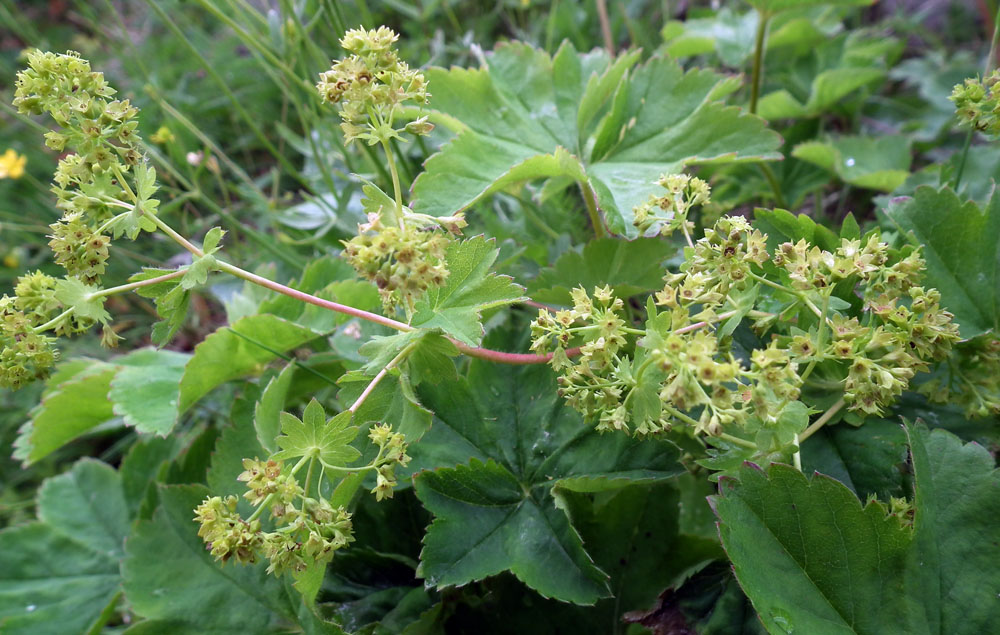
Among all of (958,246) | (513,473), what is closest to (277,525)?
(513,473)

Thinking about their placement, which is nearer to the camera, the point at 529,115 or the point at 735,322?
the point at 735,322

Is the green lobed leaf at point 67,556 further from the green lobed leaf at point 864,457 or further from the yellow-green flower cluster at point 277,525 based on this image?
the green lobed leaf at point 864,457

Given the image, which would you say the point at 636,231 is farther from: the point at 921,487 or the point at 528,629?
the point at 528,629

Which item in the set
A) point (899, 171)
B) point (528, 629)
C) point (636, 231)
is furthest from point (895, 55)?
point (528, 629)

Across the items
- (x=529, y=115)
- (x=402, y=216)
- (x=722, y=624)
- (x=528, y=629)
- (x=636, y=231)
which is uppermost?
(x=402, y=216)

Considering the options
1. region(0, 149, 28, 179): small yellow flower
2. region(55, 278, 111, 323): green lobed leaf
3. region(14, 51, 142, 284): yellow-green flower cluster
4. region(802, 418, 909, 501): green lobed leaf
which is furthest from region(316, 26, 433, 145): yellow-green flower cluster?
region(0, 149, 28, 179): small yellow flower

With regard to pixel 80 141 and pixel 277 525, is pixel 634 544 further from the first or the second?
pixel 80 141

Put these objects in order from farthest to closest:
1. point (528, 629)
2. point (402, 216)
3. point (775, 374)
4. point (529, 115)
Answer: point (529, 115) < point (528, 629) < point (402, 216) < point (775, 374)
